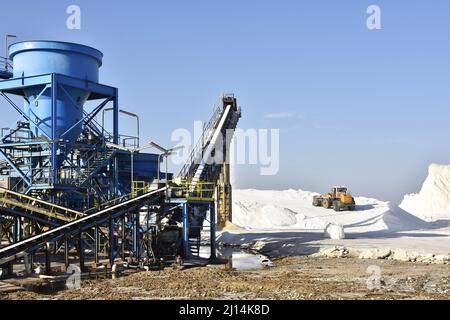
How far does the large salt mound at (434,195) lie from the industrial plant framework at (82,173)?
57.8m

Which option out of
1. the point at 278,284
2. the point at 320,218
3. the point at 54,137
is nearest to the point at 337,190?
the point at 320,218

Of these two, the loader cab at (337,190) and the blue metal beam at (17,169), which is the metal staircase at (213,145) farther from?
the loader cab at (337,190)

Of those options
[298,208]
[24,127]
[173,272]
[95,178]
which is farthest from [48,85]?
[298,208]

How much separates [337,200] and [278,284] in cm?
4428

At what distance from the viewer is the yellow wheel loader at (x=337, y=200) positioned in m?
62.4

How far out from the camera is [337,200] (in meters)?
63.8

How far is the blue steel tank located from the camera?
33969 mm

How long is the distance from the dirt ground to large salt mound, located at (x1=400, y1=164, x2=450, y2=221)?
6507 cm
